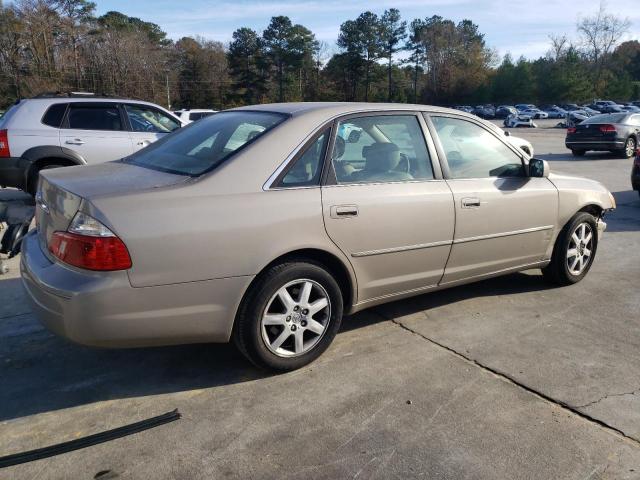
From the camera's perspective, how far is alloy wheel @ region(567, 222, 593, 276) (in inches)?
197

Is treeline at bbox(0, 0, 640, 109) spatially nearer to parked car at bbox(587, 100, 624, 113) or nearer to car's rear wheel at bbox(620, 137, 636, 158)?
parked car at bbox(587, 100, 624, 113)

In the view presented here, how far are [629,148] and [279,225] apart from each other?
17.3 metres

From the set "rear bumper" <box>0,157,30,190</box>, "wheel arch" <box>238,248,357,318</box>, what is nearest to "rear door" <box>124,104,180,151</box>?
"rear bumper" <box>0,157,30,190</box>

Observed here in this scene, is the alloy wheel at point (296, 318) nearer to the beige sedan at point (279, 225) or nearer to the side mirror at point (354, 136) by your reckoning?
the beige sedan at point (279, 225)

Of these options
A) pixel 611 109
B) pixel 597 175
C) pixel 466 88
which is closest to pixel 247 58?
pixel 466 88

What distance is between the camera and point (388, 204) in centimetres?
366

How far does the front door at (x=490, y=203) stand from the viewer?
4.12 m

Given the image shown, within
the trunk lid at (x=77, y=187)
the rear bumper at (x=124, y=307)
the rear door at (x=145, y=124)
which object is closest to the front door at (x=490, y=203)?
the rear bumper at (x=124, y=307)

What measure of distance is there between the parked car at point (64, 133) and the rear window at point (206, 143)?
15.0 ft

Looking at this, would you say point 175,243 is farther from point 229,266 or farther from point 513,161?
point 513,161

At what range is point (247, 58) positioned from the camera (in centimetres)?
7756

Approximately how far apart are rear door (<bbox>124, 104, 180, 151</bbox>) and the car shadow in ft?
15.9

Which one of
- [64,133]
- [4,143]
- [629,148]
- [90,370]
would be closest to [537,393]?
[90,370]

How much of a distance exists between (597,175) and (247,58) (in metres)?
70.5
